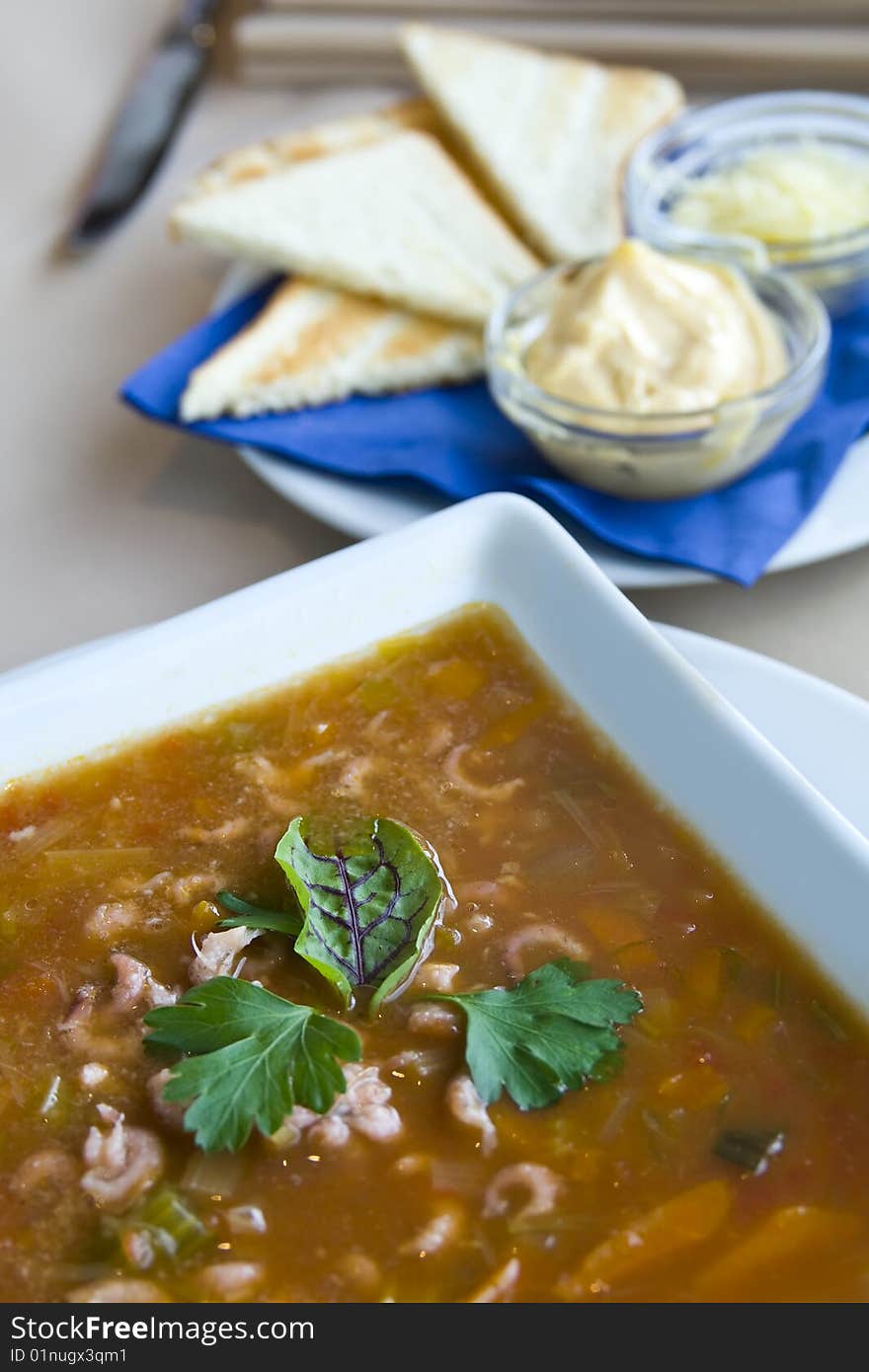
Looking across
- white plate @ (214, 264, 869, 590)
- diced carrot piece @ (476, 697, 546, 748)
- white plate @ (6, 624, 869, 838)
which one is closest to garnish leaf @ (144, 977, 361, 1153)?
diced carrot piece @ (476, 697, 546, 748)

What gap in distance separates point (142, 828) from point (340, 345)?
1640 millimetres

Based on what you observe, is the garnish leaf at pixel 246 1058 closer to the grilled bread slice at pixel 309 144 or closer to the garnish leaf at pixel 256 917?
the garnish leaf at pixel 256 917

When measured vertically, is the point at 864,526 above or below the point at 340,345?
below

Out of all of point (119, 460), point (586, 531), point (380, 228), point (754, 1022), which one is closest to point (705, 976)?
point (754, 1022)

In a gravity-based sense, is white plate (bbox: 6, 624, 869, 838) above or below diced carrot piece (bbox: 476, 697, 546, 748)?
below

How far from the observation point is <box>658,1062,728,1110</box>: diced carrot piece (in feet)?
5.85

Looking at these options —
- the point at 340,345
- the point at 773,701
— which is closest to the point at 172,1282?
the point at 773,701

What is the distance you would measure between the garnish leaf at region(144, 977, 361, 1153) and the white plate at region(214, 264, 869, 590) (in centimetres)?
118

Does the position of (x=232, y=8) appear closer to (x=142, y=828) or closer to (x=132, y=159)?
(x=132, y=159)

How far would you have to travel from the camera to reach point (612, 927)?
1.97m

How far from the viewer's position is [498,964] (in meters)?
1.95

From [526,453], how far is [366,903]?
5.20 ft

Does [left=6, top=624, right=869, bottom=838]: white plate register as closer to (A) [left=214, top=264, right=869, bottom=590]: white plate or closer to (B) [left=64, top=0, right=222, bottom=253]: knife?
(A) [left=214, top=264, right=869, bottom=590]: white plate

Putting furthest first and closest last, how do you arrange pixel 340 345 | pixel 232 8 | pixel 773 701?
1. pixel 232 8
2. pixel 340 345
3. pixel 773 701
